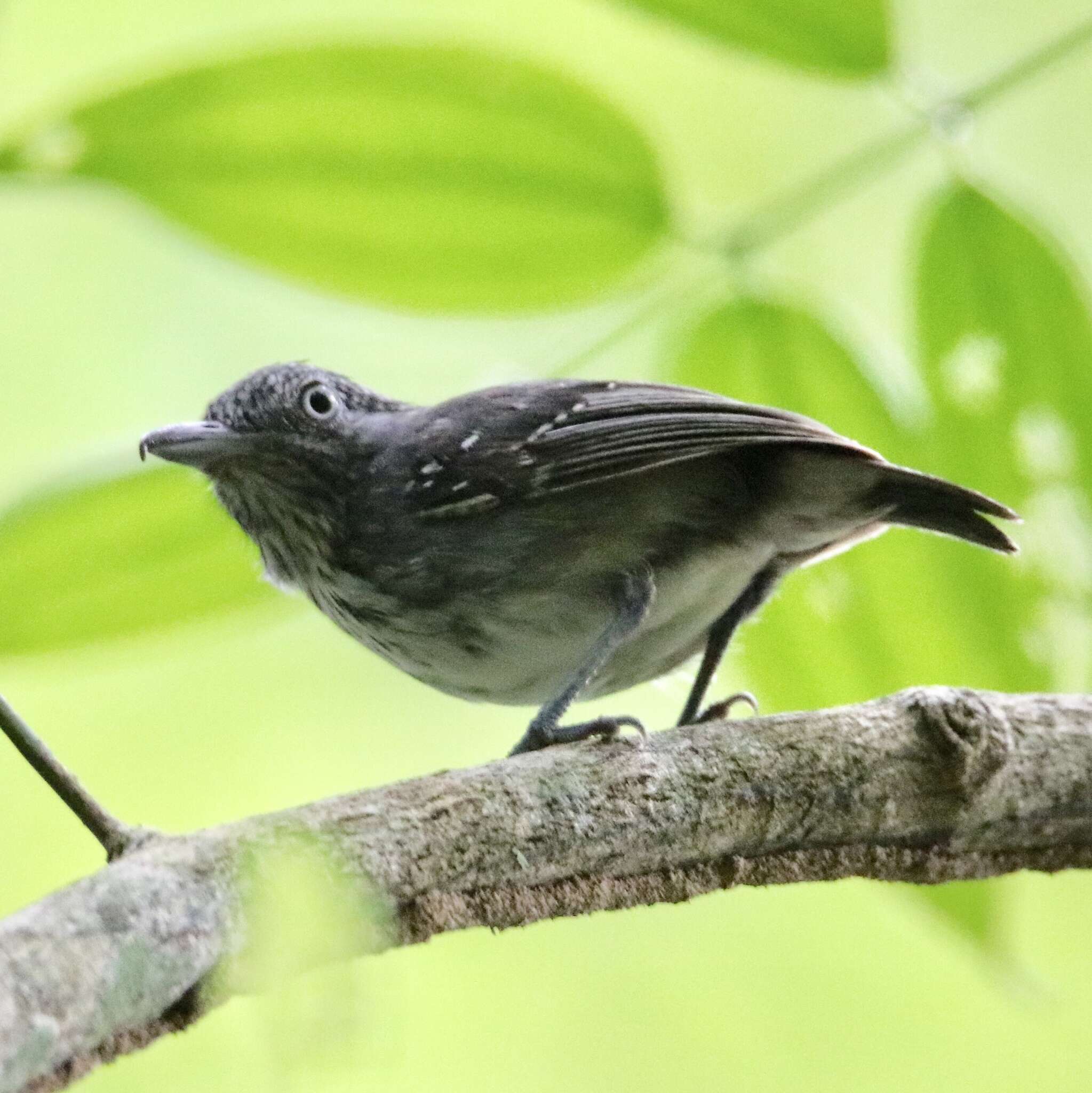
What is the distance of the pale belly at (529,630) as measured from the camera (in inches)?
107

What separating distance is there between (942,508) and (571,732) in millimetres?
874

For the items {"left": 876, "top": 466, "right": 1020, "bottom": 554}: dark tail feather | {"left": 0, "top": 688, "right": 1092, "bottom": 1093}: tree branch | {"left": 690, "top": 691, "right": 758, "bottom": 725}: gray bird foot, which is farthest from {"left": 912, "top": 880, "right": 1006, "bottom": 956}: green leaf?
{"left": 690, "top": 691, "right": 758, "bottom": 725}: gray bird foot

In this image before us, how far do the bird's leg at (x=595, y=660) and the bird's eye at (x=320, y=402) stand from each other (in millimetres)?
716

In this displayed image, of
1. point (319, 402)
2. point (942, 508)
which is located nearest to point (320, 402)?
point (319, 402)

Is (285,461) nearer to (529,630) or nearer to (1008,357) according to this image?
(529,630)

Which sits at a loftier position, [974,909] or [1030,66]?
[1030,66]

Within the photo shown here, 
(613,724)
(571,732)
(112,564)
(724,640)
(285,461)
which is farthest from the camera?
(724,640)

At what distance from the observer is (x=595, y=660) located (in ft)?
9.01

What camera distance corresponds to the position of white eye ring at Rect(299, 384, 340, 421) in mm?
2875

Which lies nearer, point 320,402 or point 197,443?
point 197,443

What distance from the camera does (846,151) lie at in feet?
7.36

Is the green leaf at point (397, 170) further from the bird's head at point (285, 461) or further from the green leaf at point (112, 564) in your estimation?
the bird's head at point (285, 461)

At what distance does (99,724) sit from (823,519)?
6.36ft

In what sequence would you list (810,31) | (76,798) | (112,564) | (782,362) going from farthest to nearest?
(782,362) < (810,31) < (112,564) < (76,798)
